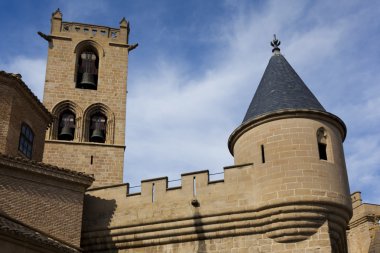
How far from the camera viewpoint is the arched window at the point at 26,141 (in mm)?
19562

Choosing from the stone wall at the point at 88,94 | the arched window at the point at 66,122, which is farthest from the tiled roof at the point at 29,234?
the arched window at the point at 66,122

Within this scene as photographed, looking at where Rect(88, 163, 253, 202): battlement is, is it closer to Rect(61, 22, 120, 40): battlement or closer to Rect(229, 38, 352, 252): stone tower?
Rect(229, 38, 352, 252): stone tower

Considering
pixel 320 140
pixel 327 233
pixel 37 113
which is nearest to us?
pixel 327 233

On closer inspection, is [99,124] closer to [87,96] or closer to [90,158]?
[87,96]

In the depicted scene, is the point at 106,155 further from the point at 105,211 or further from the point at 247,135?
the point at 247,135

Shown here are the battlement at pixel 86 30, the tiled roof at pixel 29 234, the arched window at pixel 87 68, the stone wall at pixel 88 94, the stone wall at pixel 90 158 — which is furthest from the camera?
the battlement at pixel 86 30

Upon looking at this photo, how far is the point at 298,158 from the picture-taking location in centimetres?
1562

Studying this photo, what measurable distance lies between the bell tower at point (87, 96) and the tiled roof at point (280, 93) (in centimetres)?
1071

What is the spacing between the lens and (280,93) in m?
17.2

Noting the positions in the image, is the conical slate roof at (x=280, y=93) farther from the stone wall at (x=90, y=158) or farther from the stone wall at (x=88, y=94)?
the stone wall at (x=88, y=94)

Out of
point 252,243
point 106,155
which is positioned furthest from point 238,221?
point 106,155

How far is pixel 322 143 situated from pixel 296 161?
4.09ft

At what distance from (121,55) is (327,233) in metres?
18.6

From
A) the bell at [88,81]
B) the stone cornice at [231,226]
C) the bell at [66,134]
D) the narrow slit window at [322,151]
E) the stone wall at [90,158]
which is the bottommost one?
the stone cornice at [231,226]
